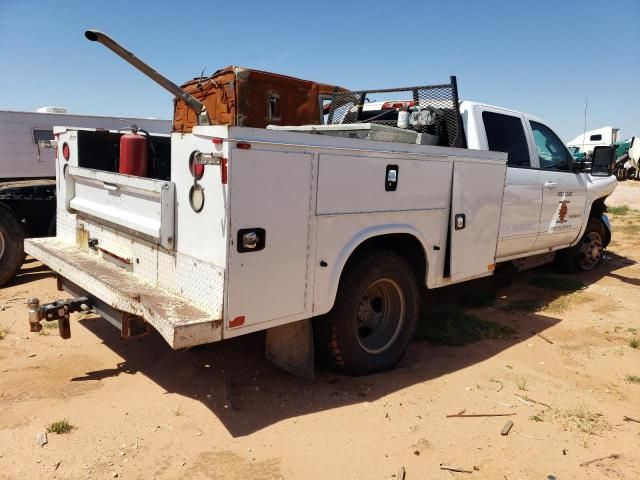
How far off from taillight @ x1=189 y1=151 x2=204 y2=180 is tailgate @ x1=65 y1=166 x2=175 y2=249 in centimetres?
24

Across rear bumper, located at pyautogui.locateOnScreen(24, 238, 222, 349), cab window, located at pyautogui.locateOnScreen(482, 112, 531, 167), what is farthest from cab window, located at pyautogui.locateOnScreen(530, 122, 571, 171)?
rear bumper, located at pyautogui.locateOnScreen(24, 238, 222, 349)

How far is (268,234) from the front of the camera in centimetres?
292

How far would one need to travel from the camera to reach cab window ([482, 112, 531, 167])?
493 centimetres

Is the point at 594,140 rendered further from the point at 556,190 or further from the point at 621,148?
the point at 556,190

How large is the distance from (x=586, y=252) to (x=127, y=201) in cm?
655

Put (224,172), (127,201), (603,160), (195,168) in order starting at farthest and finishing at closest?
(603,160), (127,201), (195,168), (224,172)


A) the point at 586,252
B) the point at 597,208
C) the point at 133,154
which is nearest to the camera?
the point at 133,154

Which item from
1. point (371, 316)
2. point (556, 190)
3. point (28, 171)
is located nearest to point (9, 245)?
point (28, 171)

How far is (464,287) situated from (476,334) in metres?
1.67

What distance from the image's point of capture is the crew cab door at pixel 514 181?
489 centimetres

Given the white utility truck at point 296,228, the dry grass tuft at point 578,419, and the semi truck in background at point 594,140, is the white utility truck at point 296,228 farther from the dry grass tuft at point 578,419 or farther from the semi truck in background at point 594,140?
the semi truck in background at point 594,140

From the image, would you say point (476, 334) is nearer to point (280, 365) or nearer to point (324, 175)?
point (280, 365)

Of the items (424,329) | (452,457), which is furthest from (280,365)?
(424,329)

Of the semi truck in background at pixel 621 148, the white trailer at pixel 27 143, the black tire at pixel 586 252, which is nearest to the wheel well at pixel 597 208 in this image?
the black tire at pixel 586 252
